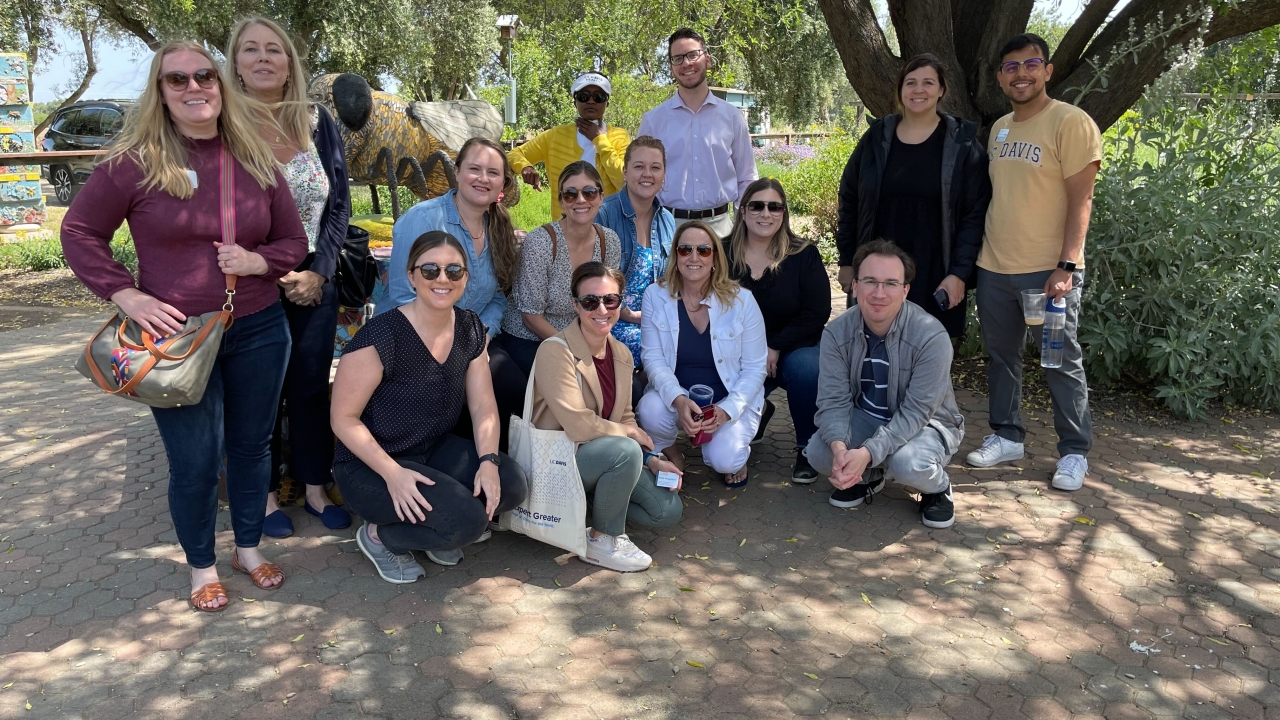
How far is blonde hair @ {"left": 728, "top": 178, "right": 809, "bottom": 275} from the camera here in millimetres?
4637

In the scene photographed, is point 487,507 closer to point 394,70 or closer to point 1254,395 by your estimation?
point 1254,395

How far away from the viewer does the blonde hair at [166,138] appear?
2.94 m

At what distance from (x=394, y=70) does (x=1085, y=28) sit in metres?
19.6

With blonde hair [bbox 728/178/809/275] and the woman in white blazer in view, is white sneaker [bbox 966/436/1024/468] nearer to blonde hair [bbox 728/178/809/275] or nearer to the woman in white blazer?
the woman in white blazer

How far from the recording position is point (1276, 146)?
5.80 metres

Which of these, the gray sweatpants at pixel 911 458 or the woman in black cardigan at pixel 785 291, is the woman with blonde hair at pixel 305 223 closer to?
the woman in black cardigan at pixel 785 291

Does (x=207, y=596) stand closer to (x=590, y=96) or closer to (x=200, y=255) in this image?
(x=200, y=255)

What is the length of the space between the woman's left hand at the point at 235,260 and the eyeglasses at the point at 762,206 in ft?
8.10

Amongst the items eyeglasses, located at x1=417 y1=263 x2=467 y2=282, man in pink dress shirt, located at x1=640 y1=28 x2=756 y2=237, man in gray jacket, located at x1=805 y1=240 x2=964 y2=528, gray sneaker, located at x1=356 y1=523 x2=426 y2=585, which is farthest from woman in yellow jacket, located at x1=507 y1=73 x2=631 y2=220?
gray sneaker, located at x1=356 y1=523 x2=426 y2=585

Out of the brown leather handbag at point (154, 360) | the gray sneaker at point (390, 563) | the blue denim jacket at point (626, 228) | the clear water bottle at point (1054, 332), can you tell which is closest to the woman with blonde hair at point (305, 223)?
the gray sneaker at point (390, 563)

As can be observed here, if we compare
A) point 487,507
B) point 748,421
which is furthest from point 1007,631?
point 487,507

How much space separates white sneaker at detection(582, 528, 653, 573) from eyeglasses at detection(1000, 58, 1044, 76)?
2.85 metres

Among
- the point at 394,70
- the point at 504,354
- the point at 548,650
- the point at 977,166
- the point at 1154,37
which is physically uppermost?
the point at 394,70

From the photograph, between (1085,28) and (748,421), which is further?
(1085,28)
